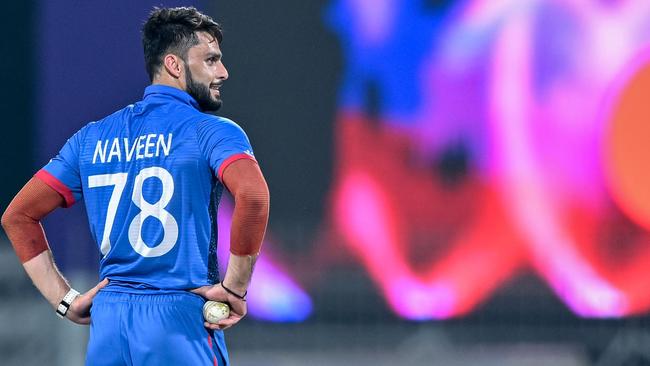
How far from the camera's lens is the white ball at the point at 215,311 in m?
2.92

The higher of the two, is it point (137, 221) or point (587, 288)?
point (137, 221)

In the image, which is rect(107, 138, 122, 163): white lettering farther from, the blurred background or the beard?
the blurred background

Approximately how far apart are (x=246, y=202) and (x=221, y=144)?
179mm

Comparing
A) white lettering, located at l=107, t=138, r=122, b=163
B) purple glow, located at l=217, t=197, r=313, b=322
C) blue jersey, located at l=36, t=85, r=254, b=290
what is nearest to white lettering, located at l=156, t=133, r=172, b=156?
blue jersey, located at l=36, t=85, r=254, b=290

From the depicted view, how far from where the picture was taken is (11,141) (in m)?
8.15

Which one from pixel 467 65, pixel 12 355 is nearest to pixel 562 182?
pixel 467 65

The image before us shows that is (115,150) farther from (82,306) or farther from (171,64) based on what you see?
(82,306)

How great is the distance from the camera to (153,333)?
2.89 m

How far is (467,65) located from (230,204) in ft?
6.77

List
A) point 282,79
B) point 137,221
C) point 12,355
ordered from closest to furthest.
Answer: point 137,221 < point 12,355 < point 282,79

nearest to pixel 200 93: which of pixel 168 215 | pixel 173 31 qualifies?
pixel 173 31

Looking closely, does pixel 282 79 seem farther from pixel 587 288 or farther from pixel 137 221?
pixel 137 221

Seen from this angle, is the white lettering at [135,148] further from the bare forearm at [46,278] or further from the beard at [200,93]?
the bare forearm at [46,278]

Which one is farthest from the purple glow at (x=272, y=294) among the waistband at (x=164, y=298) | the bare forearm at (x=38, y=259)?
the waistband at (x=164, y=298)
